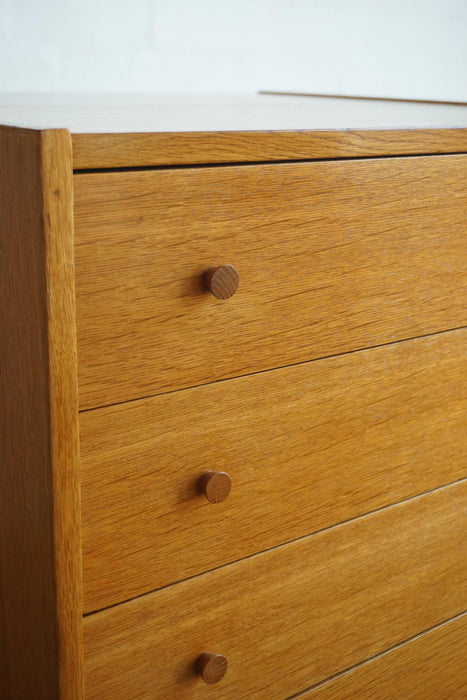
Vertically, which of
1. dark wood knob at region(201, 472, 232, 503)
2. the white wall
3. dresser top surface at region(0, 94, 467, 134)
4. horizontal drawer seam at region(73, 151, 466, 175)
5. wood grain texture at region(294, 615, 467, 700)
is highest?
the white wall

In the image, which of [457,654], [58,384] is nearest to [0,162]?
[58,384]

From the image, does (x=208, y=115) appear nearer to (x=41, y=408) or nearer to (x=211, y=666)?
(x=41, y=408)

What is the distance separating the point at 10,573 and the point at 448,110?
838 millimetres

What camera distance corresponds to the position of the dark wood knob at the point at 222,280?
2.28 ft

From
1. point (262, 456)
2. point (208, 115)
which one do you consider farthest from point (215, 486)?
point (208, 115)

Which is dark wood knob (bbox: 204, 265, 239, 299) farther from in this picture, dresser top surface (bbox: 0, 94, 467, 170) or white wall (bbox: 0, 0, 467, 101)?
white wall (bbox: 0, 0, 467, 101)

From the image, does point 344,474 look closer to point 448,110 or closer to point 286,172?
point 286,172

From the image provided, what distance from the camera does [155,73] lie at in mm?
1354

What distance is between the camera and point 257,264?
740 mm

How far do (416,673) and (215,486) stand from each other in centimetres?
49

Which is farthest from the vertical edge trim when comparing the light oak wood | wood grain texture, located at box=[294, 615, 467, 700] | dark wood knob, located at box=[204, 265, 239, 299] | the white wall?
the white wall

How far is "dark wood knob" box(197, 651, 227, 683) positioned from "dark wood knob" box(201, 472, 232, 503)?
171 mm

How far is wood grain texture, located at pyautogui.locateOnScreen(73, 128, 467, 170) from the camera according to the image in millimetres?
621

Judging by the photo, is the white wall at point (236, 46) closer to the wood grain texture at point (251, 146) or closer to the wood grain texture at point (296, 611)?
the wood grain texture at point (251, 146)
